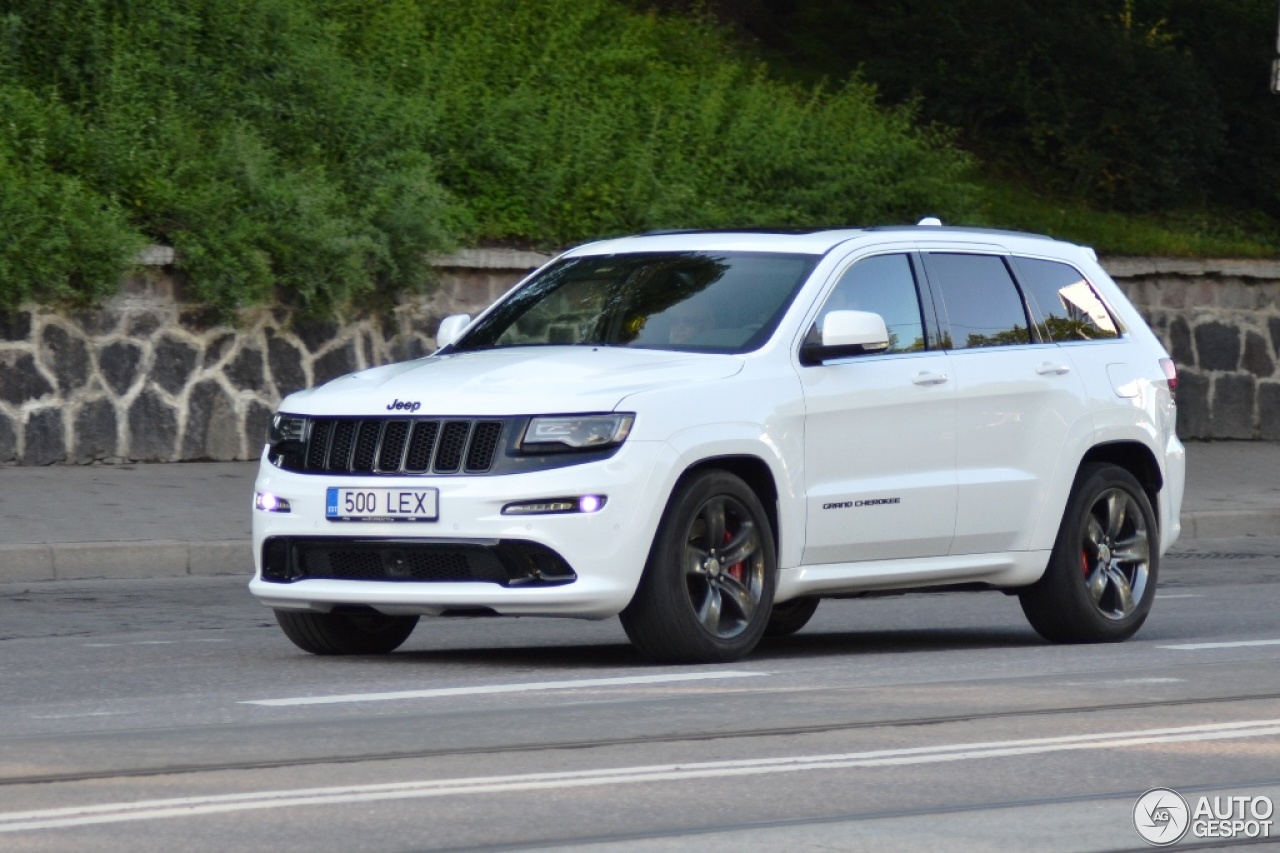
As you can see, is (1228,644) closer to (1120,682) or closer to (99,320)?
(1120,682)

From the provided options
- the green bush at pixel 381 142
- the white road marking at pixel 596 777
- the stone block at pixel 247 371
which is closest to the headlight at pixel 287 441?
the white road marking at pixel 596 777

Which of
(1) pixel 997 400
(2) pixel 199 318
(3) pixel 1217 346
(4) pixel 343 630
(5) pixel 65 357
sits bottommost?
(3) pixel 1217 346

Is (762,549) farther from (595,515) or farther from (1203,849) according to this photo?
(1203,849)

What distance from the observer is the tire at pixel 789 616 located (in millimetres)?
10328

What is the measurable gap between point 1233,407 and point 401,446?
54.4ft

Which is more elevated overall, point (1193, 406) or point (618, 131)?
point (618, 131)

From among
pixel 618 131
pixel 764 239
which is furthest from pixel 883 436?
pixel 618 131

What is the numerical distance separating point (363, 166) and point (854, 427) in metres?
11.0

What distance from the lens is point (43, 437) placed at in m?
16.8

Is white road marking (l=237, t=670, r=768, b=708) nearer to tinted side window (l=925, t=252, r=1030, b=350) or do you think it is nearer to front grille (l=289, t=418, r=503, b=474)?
front grille (l=289, t=418, r=503, b=474)

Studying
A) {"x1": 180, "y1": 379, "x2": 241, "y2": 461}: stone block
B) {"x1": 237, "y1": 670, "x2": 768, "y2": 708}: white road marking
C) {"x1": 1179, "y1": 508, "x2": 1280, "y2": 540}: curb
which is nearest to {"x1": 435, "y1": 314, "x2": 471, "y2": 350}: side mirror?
{"x1": 237, "y1": 670, "x2": 768, "y2": 708}: white road marking

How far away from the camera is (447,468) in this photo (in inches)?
327

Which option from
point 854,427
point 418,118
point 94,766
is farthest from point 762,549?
point 418,118

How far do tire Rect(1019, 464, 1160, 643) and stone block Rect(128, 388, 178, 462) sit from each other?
884cm
